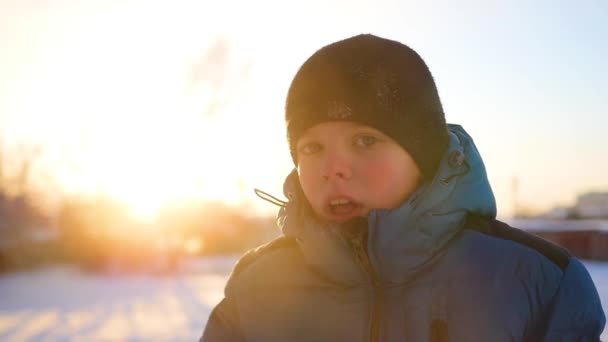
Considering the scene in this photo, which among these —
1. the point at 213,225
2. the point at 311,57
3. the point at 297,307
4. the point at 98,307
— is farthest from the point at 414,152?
the point at 213,225

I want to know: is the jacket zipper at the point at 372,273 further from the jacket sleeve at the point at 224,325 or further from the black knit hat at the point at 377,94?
the jacket sleeve at the point at 224,325

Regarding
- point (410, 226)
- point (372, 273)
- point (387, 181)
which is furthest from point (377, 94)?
point (372, 273)

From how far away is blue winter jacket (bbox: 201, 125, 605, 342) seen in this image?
1.42m

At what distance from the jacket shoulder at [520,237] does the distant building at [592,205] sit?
1835cm

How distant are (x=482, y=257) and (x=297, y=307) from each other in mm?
505

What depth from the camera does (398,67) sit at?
5.30 ft

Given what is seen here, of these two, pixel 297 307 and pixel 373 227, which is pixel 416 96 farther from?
pixel 297 307

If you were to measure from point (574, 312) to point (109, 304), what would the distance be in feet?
21.7

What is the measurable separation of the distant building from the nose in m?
18.6

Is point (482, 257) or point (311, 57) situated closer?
point (482, 257)

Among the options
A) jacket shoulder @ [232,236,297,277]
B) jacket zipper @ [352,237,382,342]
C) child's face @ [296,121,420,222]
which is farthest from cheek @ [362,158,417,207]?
jacket shoulder @ [232,236,297,277]

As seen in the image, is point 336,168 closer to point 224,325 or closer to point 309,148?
point 309,148

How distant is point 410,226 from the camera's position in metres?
1.53

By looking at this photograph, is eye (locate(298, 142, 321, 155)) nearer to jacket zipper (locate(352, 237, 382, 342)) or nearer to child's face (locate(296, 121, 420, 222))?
child's face (locate(296, 121, 420, 222))
